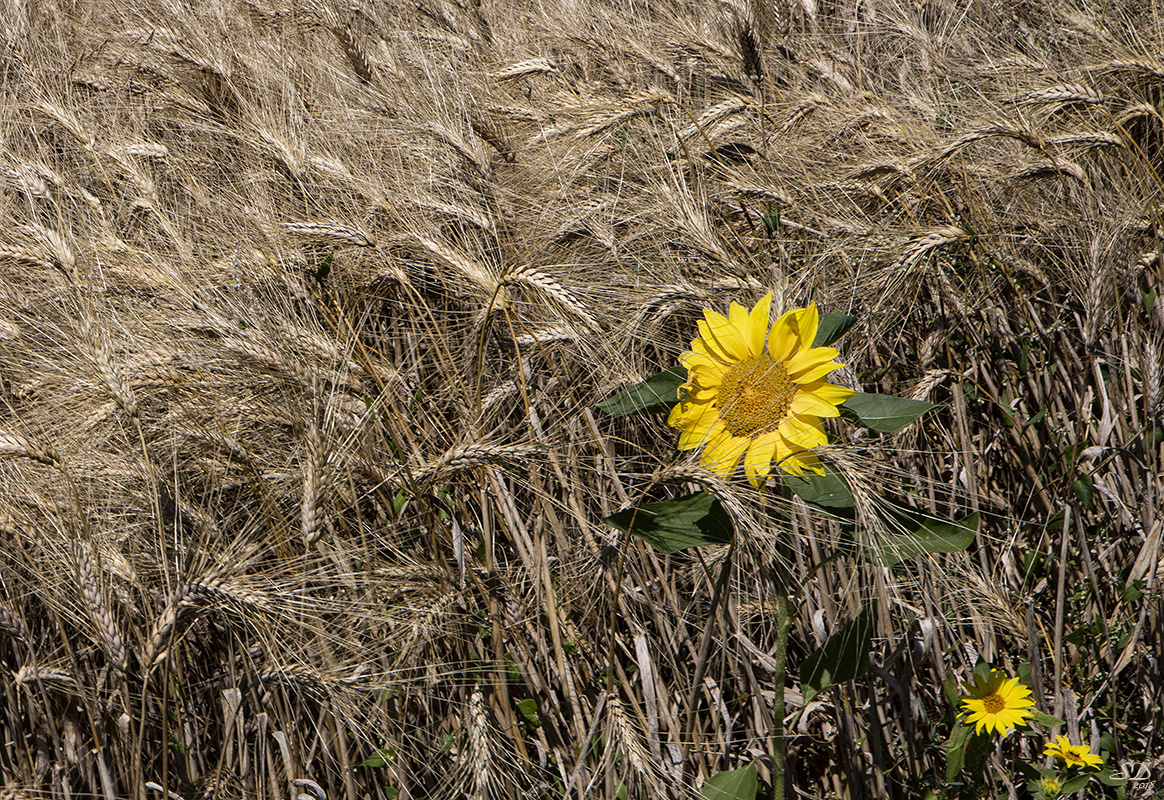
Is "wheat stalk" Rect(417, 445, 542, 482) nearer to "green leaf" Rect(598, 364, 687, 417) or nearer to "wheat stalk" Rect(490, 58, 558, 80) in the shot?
"green leaf" Rect(598, 364, 687, 417)

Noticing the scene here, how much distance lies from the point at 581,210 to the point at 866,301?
680 millimetres

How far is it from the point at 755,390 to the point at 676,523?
226 millimetres

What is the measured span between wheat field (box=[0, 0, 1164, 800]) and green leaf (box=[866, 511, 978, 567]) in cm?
6

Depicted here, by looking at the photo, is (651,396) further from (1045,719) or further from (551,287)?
(1045,719)

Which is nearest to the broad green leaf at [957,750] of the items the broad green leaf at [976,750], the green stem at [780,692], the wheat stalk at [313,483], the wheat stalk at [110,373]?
the broad green leaf at [976,750]

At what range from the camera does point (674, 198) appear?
1.63 meters

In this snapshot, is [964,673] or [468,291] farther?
[468,291]

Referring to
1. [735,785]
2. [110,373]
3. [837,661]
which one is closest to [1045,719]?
[837,661]

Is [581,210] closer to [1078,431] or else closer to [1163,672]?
[1078,431]

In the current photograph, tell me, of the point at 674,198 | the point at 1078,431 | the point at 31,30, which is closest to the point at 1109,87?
the point at 1078,431

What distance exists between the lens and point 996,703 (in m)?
1.35

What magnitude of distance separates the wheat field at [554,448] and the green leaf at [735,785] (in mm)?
109

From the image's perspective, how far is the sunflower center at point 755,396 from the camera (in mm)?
1024

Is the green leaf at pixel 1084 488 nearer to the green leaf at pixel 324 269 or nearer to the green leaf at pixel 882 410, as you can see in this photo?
the green leaf at pixel 882 410
